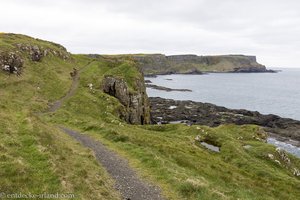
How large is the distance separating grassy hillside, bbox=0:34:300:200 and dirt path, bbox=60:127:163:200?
74 centimetres

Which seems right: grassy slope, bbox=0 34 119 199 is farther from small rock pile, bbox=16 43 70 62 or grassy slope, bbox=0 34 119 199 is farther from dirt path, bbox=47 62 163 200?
small rock pile, bbox=16 43 70 62

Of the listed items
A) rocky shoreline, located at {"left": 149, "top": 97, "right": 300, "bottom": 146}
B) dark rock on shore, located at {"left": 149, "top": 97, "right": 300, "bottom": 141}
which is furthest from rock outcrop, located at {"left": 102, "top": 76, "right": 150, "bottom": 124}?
dark rock on shore, located at {"left": 149, "top": 97, "right": 300, "bottom": 141}

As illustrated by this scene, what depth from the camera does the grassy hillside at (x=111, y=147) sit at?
63.9ft

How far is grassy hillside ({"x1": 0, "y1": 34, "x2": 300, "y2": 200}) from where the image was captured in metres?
19.5

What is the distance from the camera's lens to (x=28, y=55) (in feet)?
291

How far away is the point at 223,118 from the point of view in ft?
367

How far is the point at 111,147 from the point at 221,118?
83.2 metres

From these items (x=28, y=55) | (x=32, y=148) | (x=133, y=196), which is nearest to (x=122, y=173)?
(x=133, y=196)

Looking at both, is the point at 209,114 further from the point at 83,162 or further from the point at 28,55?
the point at 83,162

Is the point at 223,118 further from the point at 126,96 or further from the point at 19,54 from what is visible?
the point at 19,54

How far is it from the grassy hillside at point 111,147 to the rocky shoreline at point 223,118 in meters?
32.4

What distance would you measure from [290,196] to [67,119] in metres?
31.9

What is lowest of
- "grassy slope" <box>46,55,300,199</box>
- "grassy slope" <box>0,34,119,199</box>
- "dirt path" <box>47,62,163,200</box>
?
"grassy slope" <box>46,55,300,199</box>

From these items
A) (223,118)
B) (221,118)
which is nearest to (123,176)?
(221,118)
